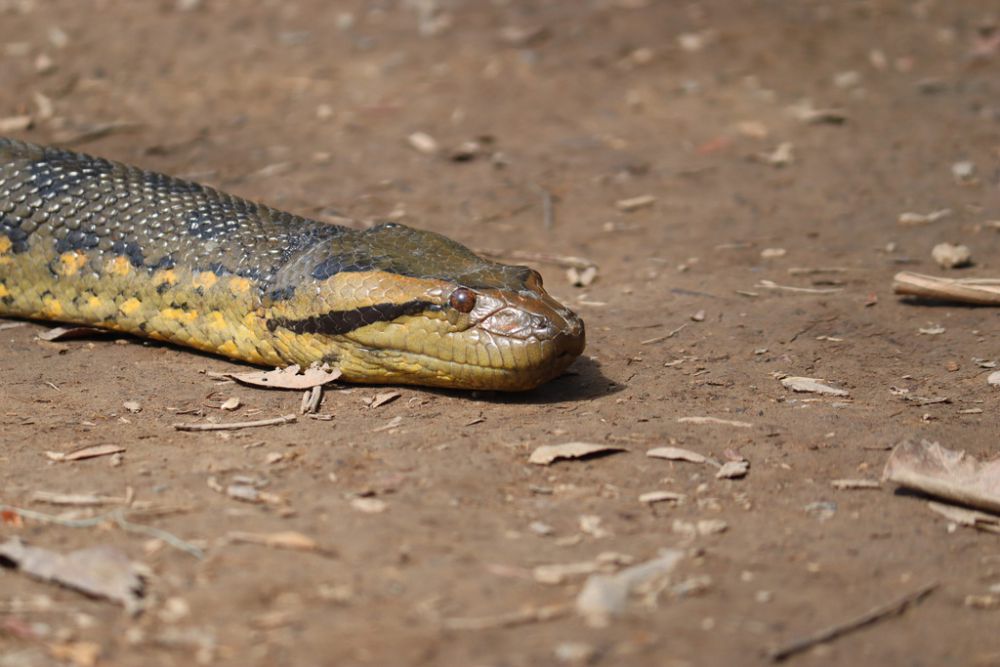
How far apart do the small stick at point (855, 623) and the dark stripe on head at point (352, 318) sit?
2866 millimetres

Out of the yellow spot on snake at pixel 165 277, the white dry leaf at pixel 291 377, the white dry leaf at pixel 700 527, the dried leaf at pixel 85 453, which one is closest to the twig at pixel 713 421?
the white dry leaf at pixel 700 527

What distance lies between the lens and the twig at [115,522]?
4.60 metres

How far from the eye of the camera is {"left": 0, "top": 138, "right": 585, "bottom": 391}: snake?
248 inches

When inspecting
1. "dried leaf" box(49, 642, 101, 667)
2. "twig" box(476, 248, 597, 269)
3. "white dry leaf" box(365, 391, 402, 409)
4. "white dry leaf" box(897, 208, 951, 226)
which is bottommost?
"white dry leaf" box(897, 208, 951, 226)

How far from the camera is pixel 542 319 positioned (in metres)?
6.22

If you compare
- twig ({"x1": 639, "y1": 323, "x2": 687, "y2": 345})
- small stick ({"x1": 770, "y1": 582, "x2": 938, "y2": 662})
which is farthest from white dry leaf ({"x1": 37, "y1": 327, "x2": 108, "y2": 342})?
small stick ({"x1": 770, "y1": 582, "x2": 938, "y2": 662})

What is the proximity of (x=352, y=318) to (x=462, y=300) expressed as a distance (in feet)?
2.16

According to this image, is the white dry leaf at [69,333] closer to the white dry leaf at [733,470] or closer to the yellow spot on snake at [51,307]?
the yellow spot on snake at [51,307]

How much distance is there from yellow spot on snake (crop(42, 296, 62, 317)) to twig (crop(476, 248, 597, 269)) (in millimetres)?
3029

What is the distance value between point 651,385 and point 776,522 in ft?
5.61

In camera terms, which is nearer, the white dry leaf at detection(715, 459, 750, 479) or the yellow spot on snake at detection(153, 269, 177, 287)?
the white dry leaf at detection(715, 459, 750, 479)

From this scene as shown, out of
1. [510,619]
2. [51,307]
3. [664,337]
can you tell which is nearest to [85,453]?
[51,307]

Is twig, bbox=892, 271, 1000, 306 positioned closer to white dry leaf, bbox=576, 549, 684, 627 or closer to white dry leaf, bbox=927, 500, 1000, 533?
white dry leaf, bbox=927, 500, 1000, 533

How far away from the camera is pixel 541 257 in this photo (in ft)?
29.0
